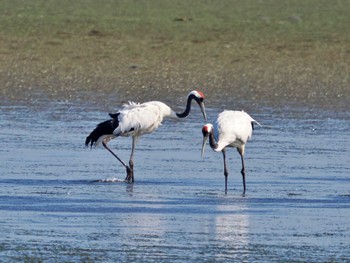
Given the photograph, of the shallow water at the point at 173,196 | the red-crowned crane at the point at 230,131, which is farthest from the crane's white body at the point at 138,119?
the red-crowned crane at the point at 230,131

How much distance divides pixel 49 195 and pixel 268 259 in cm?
327

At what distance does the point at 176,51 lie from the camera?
26.1 meters

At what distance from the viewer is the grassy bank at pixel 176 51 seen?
71.9 feet

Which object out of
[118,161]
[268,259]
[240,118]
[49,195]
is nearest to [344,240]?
[268,259]

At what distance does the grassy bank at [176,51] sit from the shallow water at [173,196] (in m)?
3.72

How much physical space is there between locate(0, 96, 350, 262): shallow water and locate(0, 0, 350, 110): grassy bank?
3.72 meters

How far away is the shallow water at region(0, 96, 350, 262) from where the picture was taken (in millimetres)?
9297

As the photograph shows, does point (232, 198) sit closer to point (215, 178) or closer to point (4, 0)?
point (215, 178)

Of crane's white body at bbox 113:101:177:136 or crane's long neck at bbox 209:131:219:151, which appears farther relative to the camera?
crane's white body at bbox 113:101:177:136

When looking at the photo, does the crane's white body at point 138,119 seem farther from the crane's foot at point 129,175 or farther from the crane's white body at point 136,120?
the crane's foot at point 129,175

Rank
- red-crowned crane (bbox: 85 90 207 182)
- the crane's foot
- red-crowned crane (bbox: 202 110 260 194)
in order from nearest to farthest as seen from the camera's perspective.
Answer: the crane's foot, red-crowned crane (bbox: 202 110 260 194), red-crowned crane (bbox: 85 90 207 182)

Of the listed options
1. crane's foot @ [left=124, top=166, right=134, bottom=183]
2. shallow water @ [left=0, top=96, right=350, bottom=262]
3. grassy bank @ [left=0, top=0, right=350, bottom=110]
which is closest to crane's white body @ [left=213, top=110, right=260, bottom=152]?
shallow water @ [left=0, top=96, right=350, bottom=262]

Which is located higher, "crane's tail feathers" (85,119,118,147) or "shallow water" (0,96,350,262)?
"crane's tail feathers" (85,119,118,147)

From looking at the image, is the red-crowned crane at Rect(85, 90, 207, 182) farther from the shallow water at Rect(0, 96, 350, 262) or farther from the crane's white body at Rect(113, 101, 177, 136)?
the shallow water at Rect(0, 96, 350, 262)
